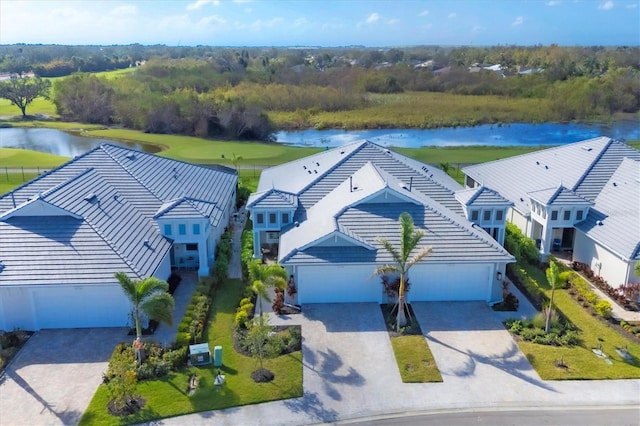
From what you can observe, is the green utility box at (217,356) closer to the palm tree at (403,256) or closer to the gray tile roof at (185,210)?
the palm tree at (403,256)

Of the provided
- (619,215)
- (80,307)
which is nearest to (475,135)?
(619,215)

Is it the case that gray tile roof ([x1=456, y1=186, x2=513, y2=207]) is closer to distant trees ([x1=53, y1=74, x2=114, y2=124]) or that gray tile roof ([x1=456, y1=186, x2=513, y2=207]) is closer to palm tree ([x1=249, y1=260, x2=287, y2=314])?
palm tree ([x1=249, y1=260, x2=287, y2=314])

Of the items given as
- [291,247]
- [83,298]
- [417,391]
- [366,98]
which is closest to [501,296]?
[417,391]

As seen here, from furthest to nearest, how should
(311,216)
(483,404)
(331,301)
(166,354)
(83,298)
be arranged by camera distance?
(311,216) < (331,301) < (83,298) < (166,354) < (483,404)

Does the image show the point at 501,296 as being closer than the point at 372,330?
No

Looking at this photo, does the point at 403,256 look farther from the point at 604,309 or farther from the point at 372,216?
the point at 604,309

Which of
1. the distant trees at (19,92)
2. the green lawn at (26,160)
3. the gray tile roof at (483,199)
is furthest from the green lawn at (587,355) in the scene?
the distant trees at (19,92)

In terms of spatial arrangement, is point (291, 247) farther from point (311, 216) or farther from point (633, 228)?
point (633, 228)
